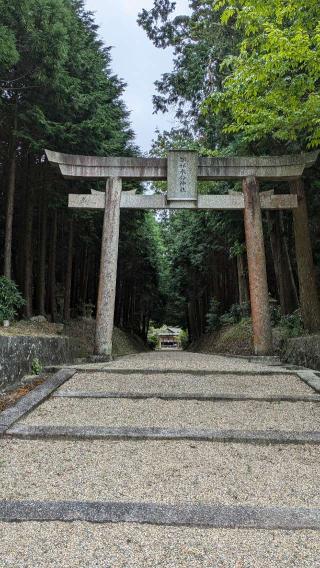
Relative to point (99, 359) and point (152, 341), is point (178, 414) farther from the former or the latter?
point (152, 341)

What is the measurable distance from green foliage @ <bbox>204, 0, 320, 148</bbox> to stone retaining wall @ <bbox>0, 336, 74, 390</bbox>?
15.3ft

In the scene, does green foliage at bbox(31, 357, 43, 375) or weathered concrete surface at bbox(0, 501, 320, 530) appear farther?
green foliage at bbox(31, 357, 43, 375)

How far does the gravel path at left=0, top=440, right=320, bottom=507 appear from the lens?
9.17ft

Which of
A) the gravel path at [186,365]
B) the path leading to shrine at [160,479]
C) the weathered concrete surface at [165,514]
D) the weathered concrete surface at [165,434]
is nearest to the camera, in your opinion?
the path leading to shrine at [160,479]

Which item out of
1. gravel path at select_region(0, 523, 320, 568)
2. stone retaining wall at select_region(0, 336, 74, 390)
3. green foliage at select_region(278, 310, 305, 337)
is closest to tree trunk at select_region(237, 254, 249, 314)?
green foliage at select_region(278, 310, 305, 337)

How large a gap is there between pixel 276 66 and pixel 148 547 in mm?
5872

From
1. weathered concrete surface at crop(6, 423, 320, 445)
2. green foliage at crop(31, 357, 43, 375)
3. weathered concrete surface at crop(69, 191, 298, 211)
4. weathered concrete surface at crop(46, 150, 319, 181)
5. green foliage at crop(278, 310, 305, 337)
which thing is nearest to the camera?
weathered concrete surface at crop(6, 423, 320, 445)

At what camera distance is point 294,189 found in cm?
1002

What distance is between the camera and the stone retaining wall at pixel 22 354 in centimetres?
551

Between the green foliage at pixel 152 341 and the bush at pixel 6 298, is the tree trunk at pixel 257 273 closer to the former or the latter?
the bush at pixel 6 298

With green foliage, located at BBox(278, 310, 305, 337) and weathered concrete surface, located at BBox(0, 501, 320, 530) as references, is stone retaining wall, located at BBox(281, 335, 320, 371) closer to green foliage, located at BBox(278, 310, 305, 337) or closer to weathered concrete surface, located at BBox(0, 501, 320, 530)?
green foliage, located at BBox(278, 310, 305, 337)

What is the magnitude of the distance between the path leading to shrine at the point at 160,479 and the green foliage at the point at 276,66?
13.4ft

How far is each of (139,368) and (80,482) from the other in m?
3.94

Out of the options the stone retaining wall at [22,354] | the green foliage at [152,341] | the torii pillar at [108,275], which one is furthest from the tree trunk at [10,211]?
the green foliage at [152,341]
